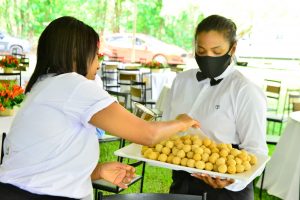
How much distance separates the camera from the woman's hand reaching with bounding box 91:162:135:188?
49.9 inches

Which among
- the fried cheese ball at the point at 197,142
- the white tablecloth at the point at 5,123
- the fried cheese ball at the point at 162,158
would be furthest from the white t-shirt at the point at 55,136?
the white tablecloth at the point at 5,123

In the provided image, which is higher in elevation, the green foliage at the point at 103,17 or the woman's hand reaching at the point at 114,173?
the green foliage at the point at 103,17

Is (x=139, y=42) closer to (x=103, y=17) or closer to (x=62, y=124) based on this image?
(x=103, y=17)

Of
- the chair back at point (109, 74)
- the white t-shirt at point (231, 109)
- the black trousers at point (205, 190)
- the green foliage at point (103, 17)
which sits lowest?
the chair back at point (109, 74)

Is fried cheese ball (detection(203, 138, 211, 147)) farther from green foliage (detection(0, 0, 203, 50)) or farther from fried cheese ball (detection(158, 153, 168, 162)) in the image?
green foliage (detection(0, 0, 203, 50))

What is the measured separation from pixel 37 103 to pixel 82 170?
21 centimetres

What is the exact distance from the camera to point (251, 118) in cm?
135

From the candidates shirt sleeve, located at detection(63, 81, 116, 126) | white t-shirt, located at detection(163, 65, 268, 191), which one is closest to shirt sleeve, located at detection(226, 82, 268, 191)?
white t-shirt, located at detection(163, 65, 268, 191)

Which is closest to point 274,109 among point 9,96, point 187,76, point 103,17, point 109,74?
point 109,74

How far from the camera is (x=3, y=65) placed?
519cm

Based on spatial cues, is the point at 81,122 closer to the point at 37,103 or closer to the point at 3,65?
the point at 37,103

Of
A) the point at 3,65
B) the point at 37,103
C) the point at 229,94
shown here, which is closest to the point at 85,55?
the point at 37,103

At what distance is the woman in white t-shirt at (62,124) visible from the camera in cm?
103

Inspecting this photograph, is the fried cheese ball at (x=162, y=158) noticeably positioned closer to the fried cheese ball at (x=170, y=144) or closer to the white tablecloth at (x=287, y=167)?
the fried cheese ball at (x=170, y=144)
